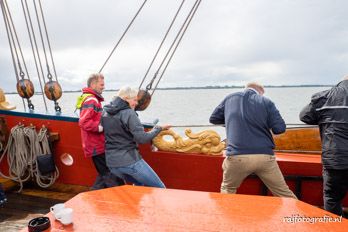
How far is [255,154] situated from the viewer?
2.43 meters

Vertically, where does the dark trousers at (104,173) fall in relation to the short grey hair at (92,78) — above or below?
below

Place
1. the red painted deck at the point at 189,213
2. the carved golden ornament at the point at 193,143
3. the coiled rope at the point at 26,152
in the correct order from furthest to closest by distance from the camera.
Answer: the coiled rope at the point at 26,152
the carved golden ornament at the point at 193,143
the red painted deck at the point at 189,213

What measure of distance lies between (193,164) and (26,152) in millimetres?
2028

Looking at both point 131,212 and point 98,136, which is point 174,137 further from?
point 131,212

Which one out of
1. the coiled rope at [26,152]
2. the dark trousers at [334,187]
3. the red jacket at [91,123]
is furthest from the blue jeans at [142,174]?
the coiled rope at [26,152]

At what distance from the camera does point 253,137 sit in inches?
95.9

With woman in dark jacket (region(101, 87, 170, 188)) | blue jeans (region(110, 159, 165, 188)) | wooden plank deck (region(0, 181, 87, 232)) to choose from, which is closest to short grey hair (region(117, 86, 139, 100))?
woman in dark jacket (region(101, 87, 170, 188))

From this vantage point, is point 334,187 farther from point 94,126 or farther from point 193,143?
point 94,126

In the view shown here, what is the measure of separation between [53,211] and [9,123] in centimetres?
274

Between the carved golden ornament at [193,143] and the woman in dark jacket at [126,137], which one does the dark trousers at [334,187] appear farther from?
the woman in dark jacket at [126,137]

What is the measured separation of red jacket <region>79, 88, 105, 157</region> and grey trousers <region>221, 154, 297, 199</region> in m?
1.22

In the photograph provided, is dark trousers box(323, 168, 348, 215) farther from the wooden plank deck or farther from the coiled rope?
the coiled rope

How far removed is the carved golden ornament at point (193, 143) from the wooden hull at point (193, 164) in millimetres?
58

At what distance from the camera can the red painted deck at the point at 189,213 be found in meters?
1.54
